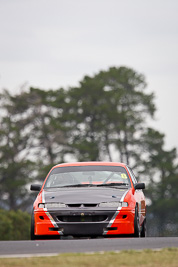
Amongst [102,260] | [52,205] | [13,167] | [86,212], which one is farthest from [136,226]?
[13,167]

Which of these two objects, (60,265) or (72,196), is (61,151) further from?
(60,265)

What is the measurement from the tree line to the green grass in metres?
58.8

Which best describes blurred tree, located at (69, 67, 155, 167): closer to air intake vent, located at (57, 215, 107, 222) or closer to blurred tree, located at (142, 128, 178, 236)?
blurred tree, located at (142, 128, 178, 236)

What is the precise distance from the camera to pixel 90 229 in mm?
14242

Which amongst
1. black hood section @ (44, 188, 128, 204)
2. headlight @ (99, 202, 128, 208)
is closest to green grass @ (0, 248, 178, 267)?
headlight @ (99, 202, 128, 208)

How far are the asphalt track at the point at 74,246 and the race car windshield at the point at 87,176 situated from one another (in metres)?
2.29

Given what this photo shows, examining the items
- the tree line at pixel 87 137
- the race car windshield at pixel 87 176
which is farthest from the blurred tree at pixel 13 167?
the race car windshield at pixel 87 176

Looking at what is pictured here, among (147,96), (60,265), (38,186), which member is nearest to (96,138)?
(147,96)

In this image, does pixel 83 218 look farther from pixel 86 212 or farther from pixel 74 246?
pixel 74 246

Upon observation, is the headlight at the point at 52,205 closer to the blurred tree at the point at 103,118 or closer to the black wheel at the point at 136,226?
the black wheel at the point at 136,226

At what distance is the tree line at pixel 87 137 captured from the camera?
72062mm

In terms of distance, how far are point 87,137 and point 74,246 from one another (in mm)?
65513

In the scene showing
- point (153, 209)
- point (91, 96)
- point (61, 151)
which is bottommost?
point (153, 209)

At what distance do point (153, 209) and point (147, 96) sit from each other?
40.2 feet
